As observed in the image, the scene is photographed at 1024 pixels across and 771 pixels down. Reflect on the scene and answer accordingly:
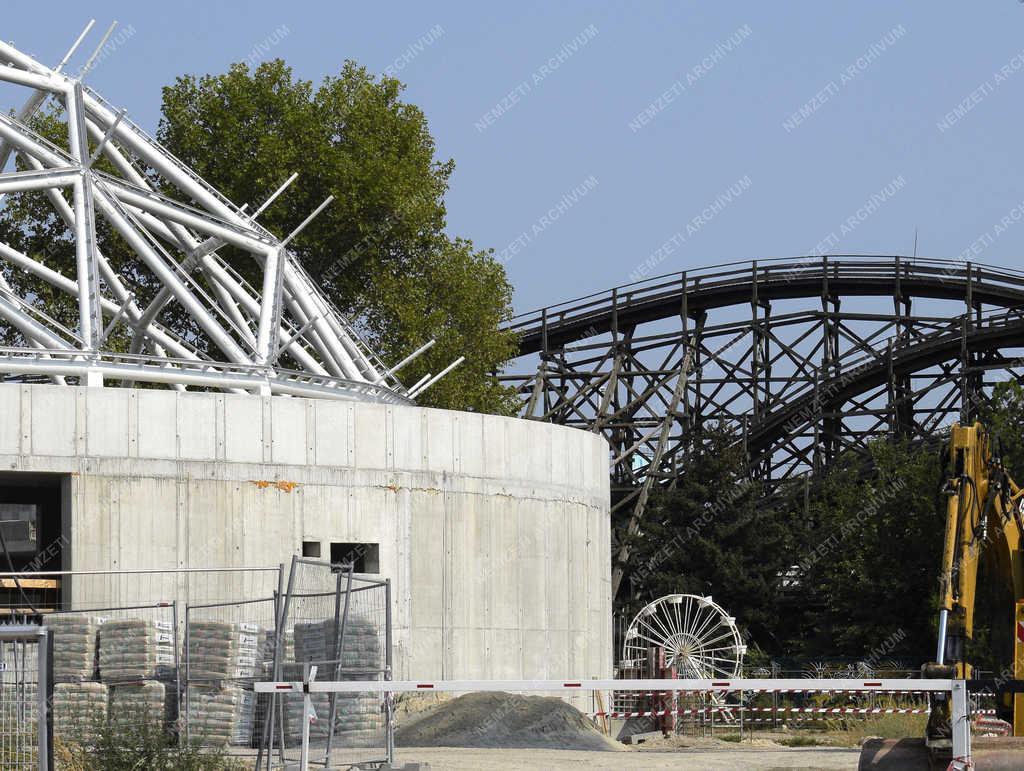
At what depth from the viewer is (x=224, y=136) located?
144 ft

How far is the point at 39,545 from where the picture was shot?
25.4 m

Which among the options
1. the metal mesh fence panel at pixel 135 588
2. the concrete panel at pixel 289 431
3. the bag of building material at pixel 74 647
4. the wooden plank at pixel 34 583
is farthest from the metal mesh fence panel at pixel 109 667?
the concrete panel at pixel 289 431

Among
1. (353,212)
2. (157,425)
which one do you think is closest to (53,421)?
(157,425)

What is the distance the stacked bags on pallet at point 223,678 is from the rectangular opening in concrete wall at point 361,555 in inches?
199

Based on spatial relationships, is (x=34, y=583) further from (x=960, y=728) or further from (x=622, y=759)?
(x=960, y=728)

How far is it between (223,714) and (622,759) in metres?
4.97

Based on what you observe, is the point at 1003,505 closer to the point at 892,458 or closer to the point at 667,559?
the point at 892,458

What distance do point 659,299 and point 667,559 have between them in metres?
7.27

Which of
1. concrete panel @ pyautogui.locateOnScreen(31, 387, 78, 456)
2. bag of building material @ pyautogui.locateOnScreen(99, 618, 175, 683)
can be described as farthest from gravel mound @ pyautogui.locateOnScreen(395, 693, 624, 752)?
concrete panel @ pyautogui.locateOnScreen(31, 387, 78, 456)

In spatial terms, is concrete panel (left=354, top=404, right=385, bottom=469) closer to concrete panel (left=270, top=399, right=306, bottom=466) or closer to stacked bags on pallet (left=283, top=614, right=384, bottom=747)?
concrete panel (left=270, top=399, right=306, bottom=466)

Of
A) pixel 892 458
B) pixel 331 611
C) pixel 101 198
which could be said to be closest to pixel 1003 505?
pixel 331 611

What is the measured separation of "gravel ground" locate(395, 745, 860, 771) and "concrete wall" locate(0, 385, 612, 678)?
135 inches

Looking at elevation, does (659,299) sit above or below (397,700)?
above

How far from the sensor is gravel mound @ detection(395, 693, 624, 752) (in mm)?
21000
